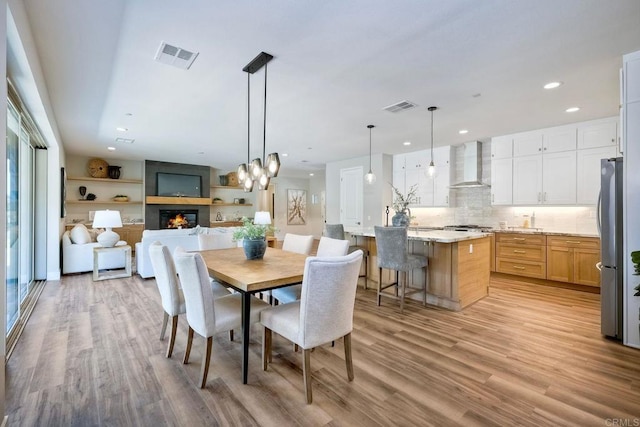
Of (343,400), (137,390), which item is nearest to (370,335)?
(343,400)

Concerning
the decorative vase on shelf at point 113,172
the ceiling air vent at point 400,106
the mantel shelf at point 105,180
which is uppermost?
the ceiling air vent at point 400,106

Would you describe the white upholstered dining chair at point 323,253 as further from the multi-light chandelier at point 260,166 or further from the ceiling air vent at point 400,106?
the ceiling air vent at point 400,106

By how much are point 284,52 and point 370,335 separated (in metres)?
2.68

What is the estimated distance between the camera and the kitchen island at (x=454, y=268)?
11.6 ft

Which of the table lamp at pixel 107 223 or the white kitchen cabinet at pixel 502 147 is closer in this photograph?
the table lamp at pixel 107 223

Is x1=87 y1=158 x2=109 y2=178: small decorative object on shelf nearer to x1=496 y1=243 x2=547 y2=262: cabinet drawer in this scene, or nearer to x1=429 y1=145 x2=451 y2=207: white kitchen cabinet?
x1=429 y1=145 x2=451 y2=207: white kitchen cabinet

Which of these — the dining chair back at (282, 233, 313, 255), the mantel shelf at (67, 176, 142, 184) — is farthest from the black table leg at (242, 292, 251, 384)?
the mantel shelf at (67, 176, 142, 184)

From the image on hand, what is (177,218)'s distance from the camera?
28.1ft

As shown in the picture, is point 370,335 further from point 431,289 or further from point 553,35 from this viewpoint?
point 553,35

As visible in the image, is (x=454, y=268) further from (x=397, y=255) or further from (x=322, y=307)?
(x=322, y=307)

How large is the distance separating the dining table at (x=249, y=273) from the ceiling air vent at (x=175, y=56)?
183cm

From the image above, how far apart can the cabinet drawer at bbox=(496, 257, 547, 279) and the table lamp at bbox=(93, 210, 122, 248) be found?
6610 mm

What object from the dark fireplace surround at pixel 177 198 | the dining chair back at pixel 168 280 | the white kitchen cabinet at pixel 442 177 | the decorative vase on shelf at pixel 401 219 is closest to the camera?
the dining chair back at pixel 168 280

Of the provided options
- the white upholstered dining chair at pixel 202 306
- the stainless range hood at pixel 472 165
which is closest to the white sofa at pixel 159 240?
the white upholstered dining chair at pixel 202 306
